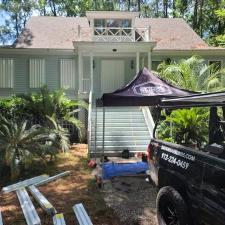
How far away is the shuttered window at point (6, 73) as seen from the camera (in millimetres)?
19234

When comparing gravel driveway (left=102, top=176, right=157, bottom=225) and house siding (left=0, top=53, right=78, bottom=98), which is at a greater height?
house siding (left=0, top=53, right=78, bottom=98)

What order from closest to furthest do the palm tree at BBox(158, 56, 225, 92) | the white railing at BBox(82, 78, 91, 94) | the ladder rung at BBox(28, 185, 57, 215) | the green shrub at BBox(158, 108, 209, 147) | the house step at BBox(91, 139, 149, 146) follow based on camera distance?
the ladder rung at BBox(28, 185, 57, 215), the green shrub at BBox(158, 108, 209, 147), the house step at BBox(91, 139, 149, 146), the palm tree at BBox(158, 56, 225, 92), the white railing at BBox(82, 78, 91, 94)

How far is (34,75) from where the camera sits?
19297mm

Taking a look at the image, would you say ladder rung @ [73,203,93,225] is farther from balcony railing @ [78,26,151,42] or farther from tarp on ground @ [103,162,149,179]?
balcony railing @ [78,26,151,42]

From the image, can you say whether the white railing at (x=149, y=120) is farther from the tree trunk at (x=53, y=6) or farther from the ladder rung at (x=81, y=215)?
the tree trunk at (x=53, y=6)

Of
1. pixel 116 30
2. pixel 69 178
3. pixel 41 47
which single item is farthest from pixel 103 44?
pixel 69 178

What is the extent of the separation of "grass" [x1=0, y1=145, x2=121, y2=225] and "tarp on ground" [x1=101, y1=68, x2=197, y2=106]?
2130 mm

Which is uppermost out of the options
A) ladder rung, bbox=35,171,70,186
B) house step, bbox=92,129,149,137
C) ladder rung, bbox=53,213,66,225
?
house step, bbox=92,129,149,137

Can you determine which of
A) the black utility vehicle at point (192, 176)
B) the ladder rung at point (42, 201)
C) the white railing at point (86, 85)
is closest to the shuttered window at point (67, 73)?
the white railing at point (86, 85)

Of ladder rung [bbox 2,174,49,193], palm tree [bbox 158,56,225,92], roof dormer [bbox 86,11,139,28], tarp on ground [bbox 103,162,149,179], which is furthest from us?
roof dormer [bbox 86,11,139,28]

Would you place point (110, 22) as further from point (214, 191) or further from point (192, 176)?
point (214, 191)

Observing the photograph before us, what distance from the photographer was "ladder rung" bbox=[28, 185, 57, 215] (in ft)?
21.9

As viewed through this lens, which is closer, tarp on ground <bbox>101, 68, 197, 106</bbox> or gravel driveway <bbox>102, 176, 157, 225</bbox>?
gravel driveway <bbox>102, 176, 157, 225</bbox>

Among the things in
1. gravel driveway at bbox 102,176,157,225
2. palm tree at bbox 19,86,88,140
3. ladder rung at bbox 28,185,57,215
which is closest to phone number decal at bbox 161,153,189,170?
gravel driveway at bbox 102,176,157,225
